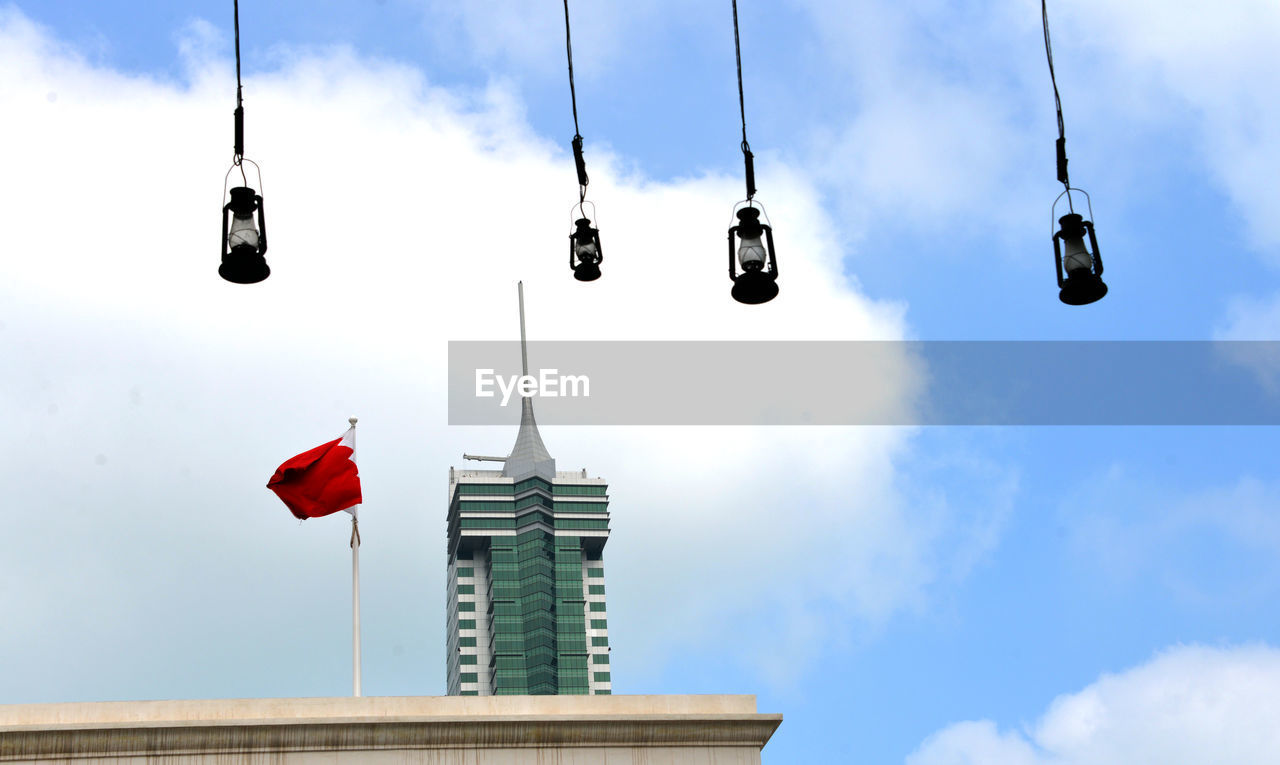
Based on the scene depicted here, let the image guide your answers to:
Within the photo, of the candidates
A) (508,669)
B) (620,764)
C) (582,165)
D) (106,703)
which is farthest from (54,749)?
(508,669)

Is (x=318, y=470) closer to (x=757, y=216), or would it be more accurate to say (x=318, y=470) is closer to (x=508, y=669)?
(x=757, y=216)

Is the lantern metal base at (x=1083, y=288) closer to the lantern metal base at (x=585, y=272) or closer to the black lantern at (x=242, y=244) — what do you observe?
the lantern metal base at (x=585, y=272)

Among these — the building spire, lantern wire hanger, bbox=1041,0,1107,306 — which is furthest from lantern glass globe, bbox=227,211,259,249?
the building spire

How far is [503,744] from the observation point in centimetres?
1983

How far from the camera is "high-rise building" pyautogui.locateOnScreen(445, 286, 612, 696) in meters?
157

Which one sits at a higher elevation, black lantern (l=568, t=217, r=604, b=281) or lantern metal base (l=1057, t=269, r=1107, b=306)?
black lantern (l=568, t=217, r=604, b=281)

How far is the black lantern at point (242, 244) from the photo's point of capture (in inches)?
499

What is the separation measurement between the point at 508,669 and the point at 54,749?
139m

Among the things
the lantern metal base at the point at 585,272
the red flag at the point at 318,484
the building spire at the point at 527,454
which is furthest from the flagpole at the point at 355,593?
the building spire at the point at 527,454

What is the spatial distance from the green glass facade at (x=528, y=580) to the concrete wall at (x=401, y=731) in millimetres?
136380

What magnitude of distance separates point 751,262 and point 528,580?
14781 centimetres

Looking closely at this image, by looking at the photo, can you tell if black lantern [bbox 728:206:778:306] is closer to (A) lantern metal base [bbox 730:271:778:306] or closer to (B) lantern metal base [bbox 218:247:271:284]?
(A) lantern metal base [bbox 730:271:778:306]

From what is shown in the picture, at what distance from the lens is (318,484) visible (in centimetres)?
2347

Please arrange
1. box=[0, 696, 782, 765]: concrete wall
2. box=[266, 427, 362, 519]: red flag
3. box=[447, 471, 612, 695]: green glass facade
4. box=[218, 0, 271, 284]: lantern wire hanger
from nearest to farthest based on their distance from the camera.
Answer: box=[218, 0, 271, 284]: lantern wire hanger
box=[0, 696, 782, 765]: concrete wall
box=[266, 427, 362, 519]: red flag
box=[447, 471, 612, 695]: green glass facade
